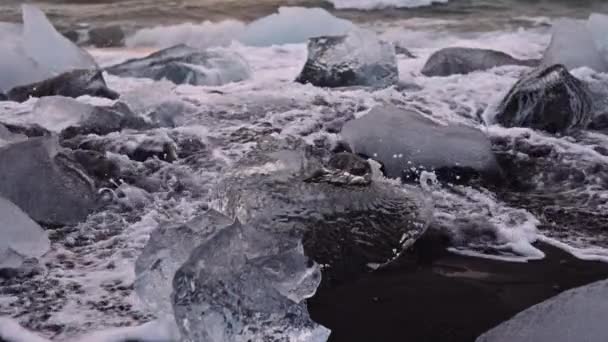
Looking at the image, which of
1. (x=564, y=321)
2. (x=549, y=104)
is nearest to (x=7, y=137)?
(x=564, y=321)

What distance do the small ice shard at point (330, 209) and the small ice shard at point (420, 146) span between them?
12.7 inches

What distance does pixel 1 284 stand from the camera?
91.7 inches

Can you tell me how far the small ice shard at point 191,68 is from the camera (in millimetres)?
5172

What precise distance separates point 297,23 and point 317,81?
2.25 meters

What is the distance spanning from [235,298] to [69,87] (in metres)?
3.23

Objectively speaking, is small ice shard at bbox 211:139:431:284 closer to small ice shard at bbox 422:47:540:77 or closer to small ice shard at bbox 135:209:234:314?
small ice shard at bbox 135:209:234:314

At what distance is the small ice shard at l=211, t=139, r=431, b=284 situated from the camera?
7.98 feet

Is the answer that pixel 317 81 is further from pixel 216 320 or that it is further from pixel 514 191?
pixel 216 320

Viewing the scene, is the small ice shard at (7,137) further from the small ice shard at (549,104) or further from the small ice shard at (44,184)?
the small ice shard at (549,104)

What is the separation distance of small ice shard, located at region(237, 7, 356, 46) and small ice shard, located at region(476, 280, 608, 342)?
5.06 metres

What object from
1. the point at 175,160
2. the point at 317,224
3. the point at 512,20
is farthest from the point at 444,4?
the point at 317,224

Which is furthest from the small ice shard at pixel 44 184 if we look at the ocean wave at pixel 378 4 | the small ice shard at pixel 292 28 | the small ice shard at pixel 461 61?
the ocean wave at pixel 378 4

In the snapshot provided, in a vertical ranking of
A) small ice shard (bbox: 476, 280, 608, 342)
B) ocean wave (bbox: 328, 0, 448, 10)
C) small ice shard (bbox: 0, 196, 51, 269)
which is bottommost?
ocean wave (bbox: 328, 0, 448, 10)

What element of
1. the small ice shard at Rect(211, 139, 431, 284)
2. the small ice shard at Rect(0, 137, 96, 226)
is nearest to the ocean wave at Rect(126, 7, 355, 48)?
the small ice shard at Rect(211, 139, 431, 284)
